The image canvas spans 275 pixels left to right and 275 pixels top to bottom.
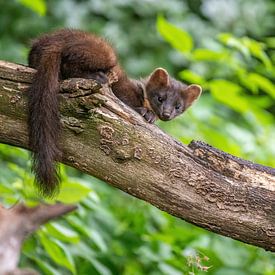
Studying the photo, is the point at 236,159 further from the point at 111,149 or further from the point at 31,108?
the point at 31,108

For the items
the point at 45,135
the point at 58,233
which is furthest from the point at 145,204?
the point at 45,135

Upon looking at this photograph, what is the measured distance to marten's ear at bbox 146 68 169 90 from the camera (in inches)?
186

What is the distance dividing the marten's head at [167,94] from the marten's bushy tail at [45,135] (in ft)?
4.37

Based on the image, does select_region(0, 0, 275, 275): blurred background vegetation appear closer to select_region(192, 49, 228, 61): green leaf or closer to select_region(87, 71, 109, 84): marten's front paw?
select_region(192, 49, 228, 61): green leaf

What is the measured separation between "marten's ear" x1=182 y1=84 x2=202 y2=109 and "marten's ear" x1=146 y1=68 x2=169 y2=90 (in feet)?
0.46

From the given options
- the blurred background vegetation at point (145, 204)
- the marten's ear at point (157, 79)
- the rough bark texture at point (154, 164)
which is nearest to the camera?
the rough bark texture at point (154, 164)

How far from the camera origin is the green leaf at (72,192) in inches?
148

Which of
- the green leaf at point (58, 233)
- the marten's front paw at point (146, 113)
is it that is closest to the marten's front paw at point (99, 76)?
the marten's front paw at point (146, 113)

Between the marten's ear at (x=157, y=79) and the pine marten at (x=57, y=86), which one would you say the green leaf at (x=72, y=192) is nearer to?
the pine marten at (x=57, y=86)

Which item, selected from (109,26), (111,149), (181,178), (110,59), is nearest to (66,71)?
(110,59)

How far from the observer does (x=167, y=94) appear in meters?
4.84

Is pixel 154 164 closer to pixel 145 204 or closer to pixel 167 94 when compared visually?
pixel 167 94

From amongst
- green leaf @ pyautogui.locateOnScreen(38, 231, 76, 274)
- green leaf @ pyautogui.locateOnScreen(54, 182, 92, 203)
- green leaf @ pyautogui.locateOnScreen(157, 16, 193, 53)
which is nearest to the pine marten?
green leaf @ pyautogui.locateOnScreen(157, 16, 193, 53)

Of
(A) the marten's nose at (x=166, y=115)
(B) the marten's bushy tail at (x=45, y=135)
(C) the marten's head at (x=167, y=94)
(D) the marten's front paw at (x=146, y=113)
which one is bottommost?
(A) the marten's nose at (x=166, y=115)
